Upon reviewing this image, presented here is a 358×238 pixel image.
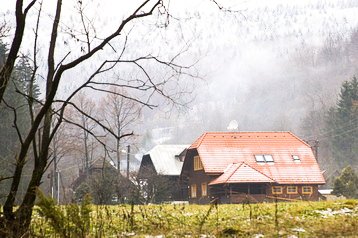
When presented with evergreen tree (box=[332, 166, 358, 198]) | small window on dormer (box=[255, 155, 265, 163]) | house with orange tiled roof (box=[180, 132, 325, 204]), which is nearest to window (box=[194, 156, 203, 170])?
house with orange tiled roof (box=[180, 132, 325, 204])

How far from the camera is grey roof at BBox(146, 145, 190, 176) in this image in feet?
206

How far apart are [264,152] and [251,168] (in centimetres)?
535

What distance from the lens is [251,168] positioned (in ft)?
164

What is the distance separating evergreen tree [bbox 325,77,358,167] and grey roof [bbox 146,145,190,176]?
31.1 metres

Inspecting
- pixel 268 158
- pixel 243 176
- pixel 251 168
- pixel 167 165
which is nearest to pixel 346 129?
pixel 167 165

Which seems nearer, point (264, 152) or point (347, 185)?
point (347, 185)

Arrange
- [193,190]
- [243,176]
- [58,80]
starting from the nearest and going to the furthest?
[58,80], [243,176], [193,190]

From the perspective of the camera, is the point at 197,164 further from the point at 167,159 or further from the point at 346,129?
the point at 346,129

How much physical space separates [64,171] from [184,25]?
245 feet

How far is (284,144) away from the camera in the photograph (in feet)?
183

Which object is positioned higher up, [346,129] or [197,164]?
[346,129]

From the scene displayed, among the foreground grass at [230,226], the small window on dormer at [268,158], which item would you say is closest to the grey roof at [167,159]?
the small window on dormer at [268,158]

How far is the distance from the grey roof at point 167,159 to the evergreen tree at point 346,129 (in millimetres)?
31114

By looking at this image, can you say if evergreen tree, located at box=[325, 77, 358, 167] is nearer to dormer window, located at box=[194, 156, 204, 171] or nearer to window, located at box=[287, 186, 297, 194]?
window, located at box=[287, 186, 297, 194]
